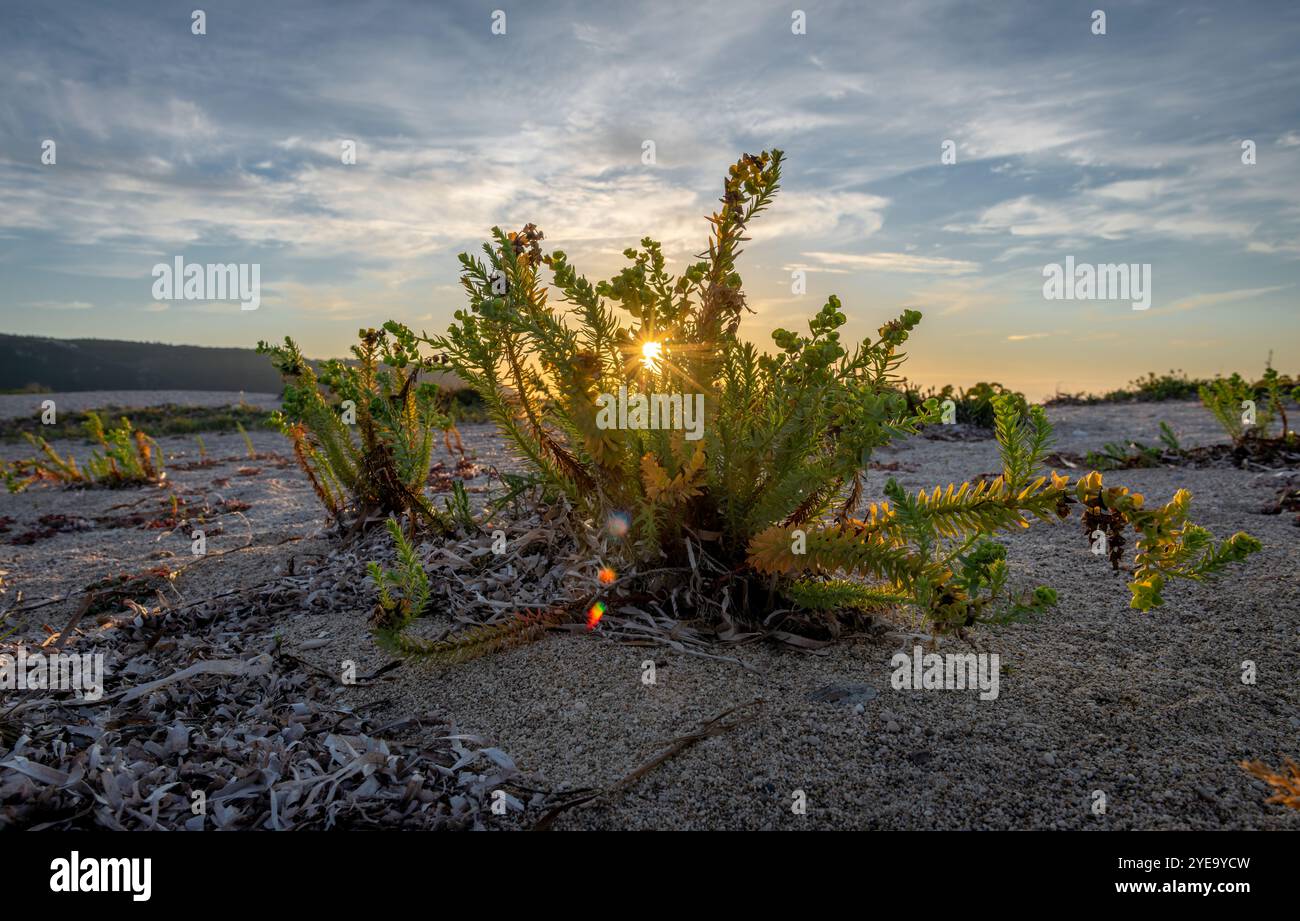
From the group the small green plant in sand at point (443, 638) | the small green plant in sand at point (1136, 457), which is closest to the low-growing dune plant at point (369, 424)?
the small green plant in sand at point (443, 638)

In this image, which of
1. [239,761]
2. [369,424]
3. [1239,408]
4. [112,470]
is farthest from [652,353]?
[112,470]

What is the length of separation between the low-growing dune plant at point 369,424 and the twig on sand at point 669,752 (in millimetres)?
2125

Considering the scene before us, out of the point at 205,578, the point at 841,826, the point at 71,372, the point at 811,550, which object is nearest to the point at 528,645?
the point at 811,550

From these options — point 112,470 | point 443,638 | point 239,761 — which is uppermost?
point 112,470

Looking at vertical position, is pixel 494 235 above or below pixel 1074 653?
above

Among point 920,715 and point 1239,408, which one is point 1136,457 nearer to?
point 1239,408

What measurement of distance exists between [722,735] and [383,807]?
0.87m

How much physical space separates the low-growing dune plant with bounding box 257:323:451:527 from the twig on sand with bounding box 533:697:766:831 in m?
2.12

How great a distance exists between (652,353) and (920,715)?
133cm

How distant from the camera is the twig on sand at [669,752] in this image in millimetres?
1930

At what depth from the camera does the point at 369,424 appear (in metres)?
4.30

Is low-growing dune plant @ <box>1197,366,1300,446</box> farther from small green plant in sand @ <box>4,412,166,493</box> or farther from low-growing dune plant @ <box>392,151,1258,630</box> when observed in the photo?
small green plant in sand @ <box>4,412,166,493</box>
